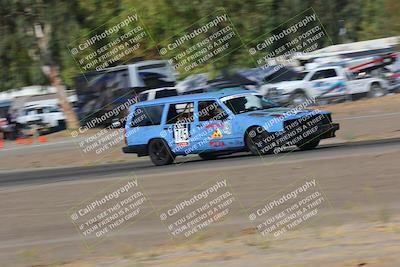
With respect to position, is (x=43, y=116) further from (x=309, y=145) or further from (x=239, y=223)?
(x=239, y=223)

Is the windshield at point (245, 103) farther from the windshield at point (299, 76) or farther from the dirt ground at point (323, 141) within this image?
the windshield at point (299, 76)

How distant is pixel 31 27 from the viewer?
119 ft

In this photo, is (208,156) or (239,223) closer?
(239,223)

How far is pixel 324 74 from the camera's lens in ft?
119

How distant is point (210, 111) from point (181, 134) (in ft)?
2.89

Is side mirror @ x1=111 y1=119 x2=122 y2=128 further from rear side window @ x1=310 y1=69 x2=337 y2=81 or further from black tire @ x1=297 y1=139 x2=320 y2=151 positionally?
black tire @ x1=297 y1=139 x2=320 y2=151

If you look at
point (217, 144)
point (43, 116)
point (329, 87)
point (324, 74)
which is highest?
point (43, 116)

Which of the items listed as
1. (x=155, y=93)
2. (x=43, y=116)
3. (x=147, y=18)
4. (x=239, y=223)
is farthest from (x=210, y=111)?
(x=43, y=116)

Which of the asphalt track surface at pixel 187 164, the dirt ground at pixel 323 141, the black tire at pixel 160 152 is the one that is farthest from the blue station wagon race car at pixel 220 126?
the dirt ground at pixel 323 141

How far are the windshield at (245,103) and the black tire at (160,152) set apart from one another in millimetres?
1883

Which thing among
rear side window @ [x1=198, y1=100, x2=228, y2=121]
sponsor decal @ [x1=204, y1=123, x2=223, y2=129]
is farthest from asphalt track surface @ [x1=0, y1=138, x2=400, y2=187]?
rear side window @ [x1=198, y1=100, x2=228, y2=121]

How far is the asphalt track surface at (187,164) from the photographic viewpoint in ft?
58.7

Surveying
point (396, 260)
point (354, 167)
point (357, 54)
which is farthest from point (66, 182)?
point (357, 54)

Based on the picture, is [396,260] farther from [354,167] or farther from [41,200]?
[41,200]
